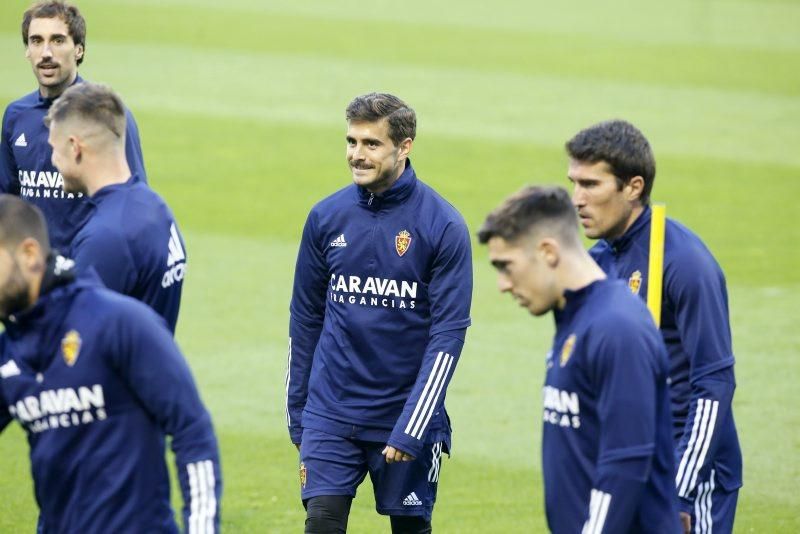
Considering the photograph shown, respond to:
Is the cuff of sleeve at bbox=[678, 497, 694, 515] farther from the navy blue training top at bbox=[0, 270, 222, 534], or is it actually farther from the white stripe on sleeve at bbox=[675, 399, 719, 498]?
the navy blue training top at bbox=[0, 270, 222, 534]

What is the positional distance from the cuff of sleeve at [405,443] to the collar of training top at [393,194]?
1.03 meters

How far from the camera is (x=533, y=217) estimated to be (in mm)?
4176

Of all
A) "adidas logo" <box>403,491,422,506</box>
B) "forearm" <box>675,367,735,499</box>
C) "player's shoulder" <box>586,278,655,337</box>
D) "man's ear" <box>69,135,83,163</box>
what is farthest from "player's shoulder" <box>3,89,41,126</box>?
"player's shoulder" <box>586,278,655,337</box>

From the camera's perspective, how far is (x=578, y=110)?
2048 centimetres

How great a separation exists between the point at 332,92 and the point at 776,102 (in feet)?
21.9

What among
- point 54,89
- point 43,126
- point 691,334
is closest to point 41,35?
point 54,89

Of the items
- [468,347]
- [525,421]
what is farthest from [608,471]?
[468,347]

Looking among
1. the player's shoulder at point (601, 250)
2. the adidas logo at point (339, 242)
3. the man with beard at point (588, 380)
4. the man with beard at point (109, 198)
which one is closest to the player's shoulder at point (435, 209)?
the adidas logo at point (339, 242)

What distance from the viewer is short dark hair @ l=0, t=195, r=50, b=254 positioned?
4129 mm

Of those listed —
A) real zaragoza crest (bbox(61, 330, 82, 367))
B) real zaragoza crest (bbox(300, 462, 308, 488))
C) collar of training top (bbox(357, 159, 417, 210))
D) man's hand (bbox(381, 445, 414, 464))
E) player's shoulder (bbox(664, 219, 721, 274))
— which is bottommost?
real zaragoza crest (bbox(300, 462, 308, 488))

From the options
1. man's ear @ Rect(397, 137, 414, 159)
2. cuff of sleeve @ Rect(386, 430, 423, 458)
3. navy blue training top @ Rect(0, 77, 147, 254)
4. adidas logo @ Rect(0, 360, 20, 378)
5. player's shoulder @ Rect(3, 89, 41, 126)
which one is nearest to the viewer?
adidas logo @ Rect(0, 360, 20, 378)

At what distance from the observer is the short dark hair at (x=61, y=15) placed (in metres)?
7.62

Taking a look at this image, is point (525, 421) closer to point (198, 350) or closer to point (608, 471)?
point (198, 350)

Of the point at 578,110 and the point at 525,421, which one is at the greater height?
the point at 578,110
